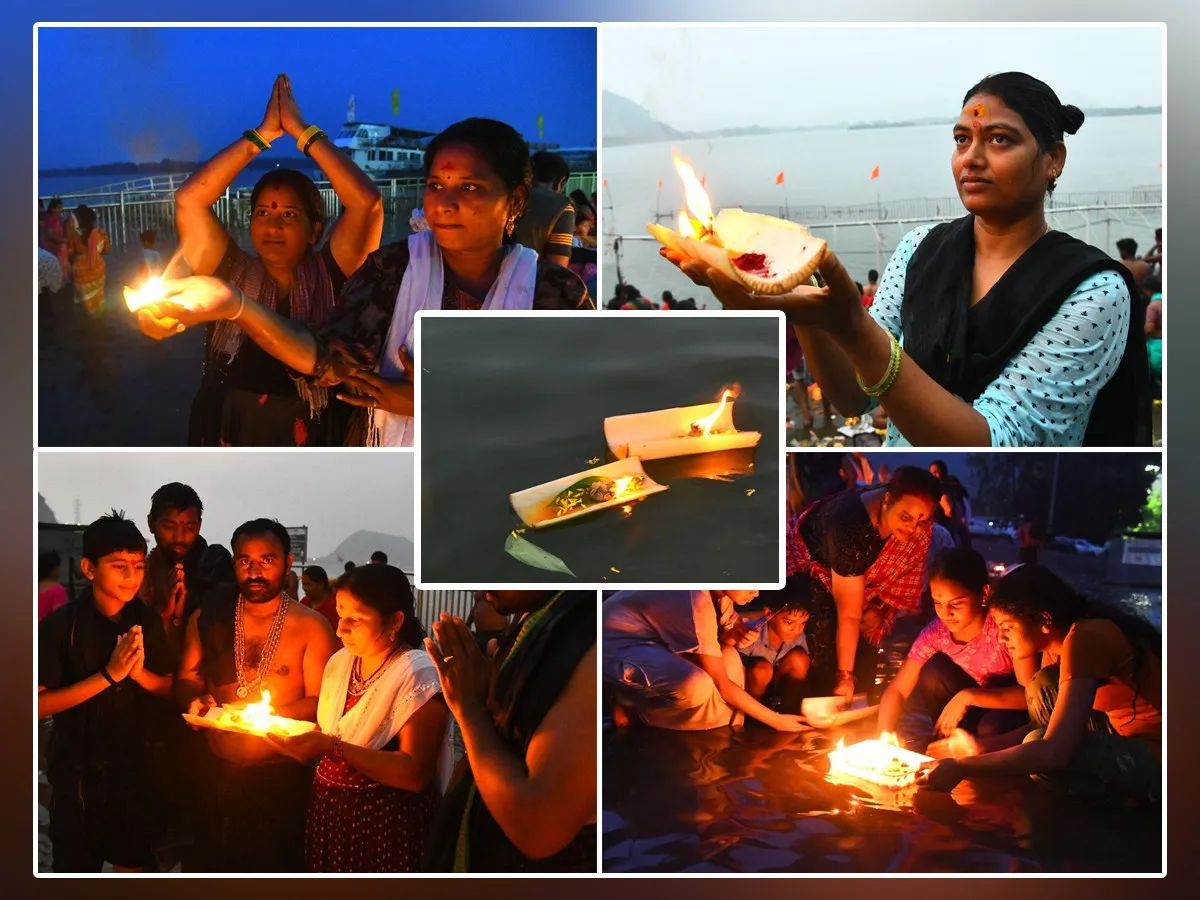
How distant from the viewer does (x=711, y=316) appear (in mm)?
2686

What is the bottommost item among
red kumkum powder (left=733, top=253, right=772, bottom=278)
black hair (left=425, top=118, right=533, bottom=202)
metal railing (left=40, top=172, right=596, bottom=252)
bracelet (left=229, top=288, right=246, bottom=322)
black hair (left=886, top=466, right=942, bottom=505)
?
black hair (left=886, top=466, right=942, bottom=505)

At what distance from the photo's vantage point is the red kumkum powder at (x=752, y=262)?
8.60 ft

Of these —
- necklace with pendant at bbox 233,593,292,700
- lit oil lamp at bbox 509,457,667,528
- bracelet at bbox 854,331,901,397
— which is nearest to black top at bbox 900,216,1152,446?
bracelet at bbox 854,331,901,397

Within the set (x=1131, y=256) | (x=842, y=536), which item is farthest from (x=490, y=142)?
(x=1131, y=256)

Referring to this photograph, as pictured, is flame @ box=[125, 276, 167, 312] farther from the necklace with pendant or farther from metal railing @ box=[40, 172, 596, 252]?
the necklace with pendant

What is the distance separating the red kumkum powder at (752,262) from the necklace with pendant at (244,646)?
108 cm

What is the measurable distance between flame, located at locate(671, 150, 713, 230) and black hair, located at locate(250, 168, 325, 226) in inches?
27.1

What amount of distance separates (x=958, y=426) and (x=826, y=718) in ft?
2.04

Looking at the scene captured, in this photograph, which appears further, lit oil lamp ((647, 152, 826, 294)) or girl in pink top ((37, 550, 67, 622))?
girl in pink top ((37, 550, 67, 622))

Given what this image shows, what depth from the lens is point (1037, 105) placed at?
267cm

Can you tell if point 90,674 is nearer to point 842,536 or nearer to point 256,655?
point 256,655

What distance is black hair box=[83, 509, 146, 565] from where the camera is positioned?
271 centimetres

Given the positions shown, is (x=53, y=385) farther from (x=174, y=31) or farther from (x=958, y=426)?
(x=958, y=426)

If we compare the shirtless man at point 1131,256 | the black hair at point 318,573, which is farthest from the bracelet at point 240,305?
the shirtless man at point 1131,256
